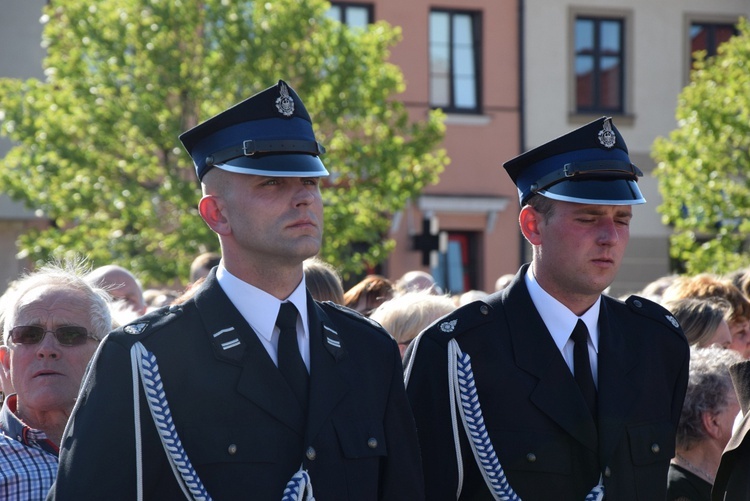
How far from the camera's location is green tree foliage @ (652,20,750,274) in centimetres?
1536

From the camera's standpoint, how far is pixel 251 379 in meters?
3.16

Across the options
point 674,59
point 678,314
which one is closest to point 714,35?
point 674,59

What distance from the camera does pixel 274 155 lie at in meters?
3.29

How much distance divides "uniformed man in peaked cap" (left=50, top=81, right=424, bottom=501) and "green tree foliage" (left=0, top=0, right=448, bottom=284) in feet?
35.3

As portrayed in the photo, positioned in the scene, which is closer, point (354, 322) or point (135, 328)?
point (135, 328)

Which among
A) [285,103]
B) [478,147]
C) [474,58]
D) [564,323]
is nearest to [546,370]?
[564,323]

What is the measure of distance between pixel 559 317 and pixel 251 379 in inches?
42.0

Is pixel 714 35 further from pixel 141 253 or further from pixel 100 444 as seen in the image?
pixel 100 444

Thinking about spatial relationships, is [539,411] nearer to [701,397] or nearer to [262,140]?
[262,140]

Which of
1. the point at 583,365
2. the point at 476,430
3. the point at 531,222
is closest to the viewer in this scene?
the point at 476,430

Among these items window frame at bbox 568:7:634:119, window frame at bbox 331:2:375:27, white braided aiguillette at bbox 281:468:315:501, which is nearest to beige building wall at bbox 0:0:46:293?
window frame at bbox 331:2:375:27

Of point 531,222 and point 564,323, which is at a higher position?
point 531,222

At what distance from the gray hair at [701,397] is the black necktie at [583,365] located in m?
1.15

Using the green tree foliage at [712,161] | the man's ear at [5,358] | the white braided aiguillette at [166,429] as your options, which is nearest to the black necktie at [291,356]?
the white braided aiguillette at [166,429]
